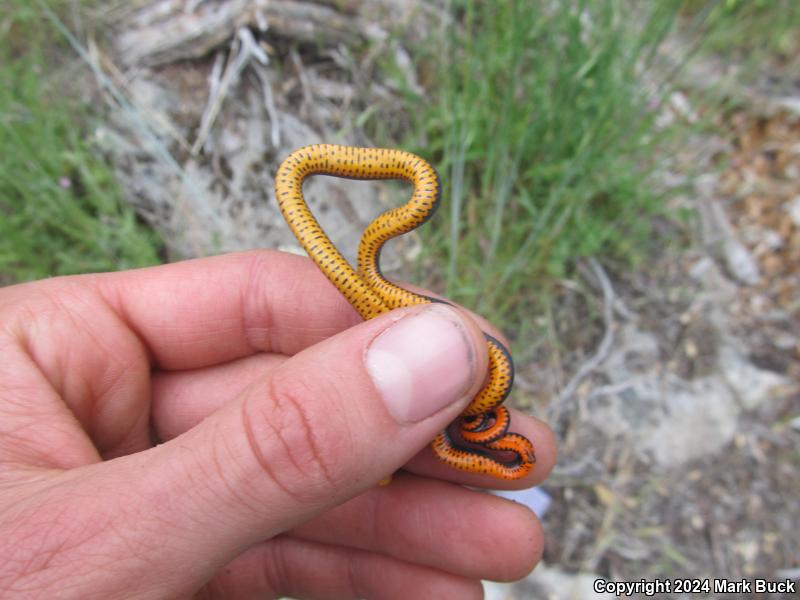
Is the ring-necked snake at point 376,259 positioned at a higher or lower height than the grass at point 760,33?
lower

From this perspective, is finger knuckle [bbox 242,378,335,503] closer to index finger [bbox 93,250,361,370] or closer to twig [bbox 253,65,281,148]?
index finger [bbox 93,250,361,370]

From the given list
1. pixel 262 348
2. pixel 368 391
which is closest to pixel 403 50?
pixel 262 348

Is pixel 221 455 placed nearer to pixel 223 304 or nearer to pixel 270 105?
pixel 223 304

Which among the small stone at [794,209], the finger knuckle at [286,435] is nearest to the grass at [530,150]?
the small stone at [794,209]

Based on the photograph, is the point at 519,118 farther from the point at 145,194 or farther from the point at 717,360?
the point at 145,194

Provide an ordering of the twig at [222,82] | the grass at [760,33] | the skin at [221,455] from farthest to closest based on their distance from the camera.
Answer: the grass at [760,33], the twig at [222,82], the skin at [221,455]

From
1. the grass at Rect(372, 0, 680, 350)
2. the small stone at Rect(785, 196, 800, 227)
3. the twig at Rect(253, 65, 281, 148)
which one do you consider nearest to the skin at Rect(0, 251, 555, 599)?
the grass at Rect(372, 0, 680, 350)

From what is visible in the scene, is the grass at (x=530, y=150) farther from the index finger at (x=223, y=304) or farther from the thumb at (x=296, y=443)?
the thumb at (x=296, y=443)
